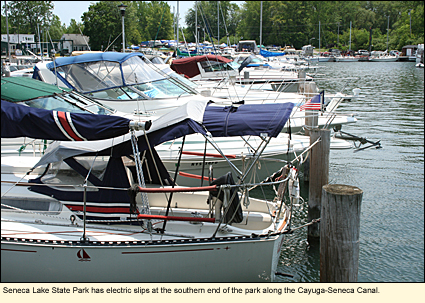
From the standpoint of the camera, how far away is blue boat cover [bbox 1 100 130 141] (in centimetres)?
565

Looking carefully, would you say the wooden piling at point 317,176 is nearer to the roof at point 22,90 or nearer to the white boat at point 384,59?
the roof at point 22,90

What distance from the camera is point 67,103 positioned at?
342 inches

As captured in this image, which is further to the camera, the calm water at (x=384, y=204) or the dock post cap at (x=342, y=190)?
the calm water at (x=384, y=204)

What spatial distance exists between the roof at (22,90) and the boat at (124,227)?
2625mm

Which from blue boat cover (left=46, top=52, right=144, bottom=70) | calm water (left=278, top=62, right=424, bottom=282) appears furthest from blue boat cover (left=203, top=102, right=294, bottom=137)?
blue boat cover (left=46, top=52, right=144, bottom=70)

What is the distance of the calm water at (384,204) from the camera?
283 inches

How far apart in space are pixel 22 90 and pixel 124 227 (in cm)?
421

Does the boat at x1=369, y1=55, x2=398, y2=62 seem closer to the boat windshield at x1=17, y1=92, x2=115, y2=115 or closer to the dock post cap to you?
the boat windshield at x1=17, y1=92, x2=115, y2=115

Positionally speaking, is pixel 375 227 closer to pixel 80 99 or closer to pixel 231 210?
pixel 231 210

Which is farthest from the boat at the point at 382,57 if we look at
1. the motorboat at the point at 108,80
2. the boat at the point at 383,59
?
the motorboat at the point at 108,80

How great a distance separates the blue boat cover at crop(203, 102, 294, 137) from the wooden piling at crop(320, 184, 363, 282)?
117 cm

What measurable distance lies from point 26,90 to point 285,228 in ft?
19.8

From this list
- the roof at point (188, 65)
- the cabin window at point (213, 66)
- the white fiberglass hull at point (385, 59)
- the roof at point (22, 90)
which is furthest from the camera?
the white fiberglass hull at point (385, 59)

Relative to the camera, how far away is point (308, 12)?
8925 centimetres
